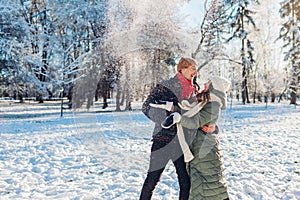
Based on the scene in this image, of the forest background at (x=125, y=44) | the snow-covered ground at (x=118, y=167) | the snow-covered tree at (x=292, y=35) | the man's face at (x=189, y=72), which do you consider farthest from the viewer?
the snow-covered tree at (x=292, y=35)

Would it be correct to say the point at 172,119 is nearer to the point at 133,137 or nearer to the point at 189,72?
the point at 189,72

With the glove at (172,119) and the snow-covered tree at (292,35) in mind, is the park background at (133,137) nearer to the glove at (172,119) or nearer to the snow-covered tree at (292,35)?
the glove at (172,119)

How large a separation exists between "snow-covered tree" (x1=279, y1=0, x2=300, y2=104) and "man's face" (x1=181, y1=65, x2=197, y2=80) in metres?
20.6

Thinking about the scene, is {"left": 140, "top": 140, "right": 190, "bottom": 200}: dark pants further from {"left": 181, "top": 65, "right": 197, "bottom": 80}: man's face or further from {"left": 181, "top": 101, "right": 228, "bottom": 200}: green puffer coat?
{"left": 181, "top": 65, "right": 197, "bottom": 80}: man's face

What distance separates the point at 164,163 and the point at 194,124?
52 centimetres

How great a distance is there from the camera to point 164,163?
7.23 feet

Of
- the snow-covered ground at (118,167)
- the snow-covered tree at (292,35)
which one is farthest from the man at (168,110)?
the snow-covered tree at (292,35)

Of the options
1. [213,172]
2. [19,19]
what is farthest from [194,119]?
[19,19]

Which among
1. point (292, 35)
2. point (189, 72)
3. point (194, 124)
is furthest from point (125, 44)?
point (292, 35)

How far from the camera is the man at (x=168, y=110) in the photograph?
199 cm

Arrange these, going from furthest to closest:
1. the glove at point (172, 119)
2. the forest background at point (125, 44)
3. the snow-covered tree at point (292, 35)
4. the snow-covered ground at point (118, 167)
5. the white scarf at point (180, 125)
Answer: the snow-covered tree at point (292, 35), the snow-covered ground at point (118, 167), the forest background at point (125, 44), the white scarf at point (180, 125), the glove at point (172, 119)

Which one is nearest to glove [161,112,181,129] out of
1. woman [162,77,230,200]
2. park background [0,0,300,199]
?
woman [162,77,230,200]

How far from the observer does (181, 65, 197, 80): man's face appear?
203 cm

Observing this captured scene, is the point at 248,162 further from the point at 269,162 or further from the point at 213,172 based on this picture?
the point at 213,172
